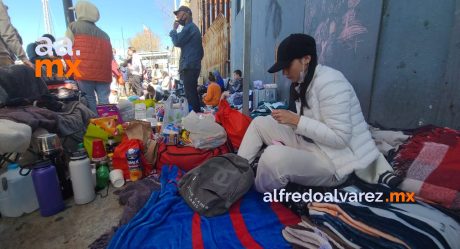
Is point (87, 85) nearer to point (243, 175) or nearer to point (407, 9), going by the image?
point (243, 175)

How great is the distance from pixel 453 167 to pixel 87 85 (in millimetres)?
4264

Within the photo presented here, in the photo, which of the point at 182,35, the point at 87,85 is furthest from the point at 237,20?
the point at 87,85

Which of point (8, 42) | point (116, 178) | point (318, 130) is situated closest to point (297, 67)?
point (318, 130)

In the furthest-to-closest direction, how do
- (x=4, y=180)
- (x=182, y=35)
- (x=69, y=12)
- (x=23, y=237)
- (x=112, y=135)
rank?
(x=69, y=12) → (x=182, y=35) → (x=112, y=135) → (x=4, y=180) → (x=23, y=237)

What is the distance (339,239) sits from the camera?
4.03 feet

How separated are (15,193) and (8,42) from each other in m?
2.49

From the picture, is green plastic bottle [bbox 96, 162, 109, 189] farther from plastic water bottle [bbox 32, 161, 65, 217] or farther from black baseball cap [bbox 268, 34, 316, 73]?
black baseball cap [bbox 268, 34, 316, 73]

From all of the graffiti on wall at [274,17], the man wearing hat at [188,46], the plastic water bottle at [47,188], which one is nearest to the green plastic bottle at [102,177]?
the plastic water bottle at [47,188]

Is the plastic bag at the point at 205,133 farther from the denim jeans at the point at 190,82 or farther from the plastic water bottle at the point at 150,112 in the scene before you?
the plastic water bottle at the point at 150,112

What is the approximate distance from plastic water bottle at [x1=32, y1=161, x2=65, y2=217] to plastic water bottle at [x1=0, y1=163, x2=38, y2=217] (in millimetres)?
176

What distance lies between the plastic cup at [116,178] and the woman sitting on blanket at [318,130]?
4.68 ft

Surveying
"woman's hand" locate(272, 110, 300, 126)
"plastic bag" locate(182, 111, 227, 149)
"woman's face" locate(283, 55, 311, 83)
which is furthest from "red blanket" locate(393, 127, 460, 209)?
"plastic bag" locate(182, 111, 227, 149)

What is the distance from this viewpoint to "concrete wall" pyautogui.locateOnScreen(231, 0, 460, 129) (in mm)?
1721

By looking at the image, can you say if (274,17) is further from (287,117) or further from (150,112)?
(287,117)
